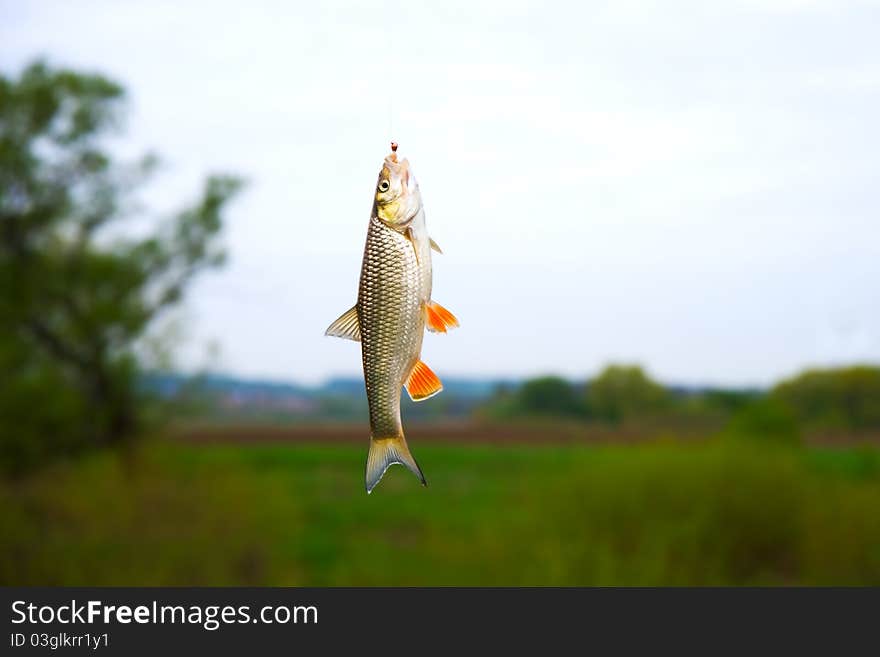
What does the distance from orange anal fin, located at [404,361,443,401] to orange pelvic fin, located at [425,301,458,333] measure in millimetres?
80

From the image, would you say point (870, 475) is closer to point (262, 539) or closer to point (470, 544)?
point (470, 544)

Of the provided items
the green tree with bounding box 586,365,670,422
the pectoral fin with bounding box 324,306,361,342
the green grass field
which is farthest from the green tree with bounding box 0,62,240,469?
the pectoral fin with bounding box 324,306,361,342

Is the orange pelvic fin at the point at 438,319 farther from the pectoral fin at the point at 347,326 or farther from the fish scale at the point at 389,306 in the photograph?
the pectoral fin at the point at 347,326

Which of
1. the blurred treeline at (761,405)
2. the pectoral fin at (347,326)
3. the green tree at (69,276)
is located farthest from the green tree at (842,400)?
the pectoral fin at (347,326)

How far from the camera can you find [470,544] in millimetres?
17688

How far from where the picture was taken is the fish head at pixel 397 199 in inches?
73.6

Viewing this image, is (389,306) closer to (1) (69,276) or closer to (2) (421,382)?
(2) (421,382)

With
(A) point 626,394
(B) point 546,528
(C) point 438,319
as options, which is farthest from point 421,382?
(A) point 626,394

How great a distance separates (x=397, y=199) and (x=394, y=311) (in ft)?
0.70

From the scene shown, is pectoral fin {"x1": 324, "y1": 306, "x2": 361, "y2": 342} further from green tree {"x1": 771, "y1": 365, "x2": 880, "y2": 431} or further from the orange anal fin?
green tree {"x1": 771, "y1": 365, "x2": 880, "y2": 431}

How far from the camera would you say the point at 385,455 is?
192cm

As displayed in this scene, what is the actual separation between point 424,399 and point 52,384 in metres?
20.8

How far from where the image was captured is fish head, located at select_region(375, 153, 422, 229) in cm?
187

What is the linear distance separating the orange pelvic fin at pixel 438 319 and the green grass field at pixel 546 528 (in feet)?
45.3
